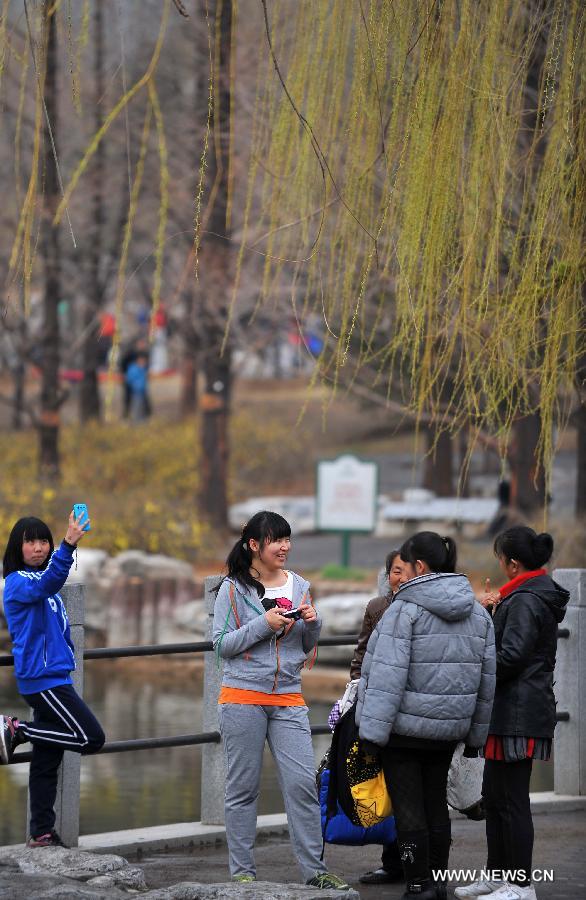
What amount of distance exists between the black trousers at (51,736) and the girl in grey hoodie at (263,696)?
2.32 feet

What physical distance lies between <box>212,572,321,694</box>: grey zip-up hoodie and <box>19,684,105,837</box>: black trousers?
753 millimetres

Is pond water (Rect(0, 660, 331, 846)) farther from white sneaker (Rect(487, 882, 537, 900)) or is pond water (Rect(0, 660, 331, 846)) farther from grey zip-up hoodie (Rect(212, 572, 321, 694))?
white sneaker (Rect(487, 882, 537, 900))

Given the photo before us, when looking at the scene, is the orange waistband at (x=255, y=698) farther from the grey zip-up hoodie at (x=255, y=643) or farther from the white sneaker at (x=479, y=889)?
the white sneaker at (x=479, y=889)

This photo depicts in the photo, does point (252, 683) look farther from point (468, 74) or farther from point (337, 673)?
point (337, 673)

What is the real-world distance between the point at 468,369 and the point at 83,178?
72.9 feet

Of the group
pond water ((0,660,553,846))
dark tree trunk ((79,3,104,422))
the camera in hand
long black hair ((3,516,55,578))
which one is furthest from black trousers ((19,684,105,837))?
dark tree trunk ((79,3,104,422))

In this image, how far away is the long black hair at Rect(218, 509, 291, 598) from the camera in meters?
5.46

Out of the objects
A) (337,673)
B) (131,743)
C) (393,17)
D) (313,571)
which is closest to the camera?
(393,17)

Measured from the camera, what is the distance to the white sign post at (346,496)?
1983cm

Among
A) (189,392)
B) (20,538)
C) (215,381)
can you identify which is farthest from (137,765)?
(189,392)

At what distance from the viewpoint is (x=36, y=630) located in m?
5.80

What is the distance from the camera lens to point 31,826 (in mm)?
5938

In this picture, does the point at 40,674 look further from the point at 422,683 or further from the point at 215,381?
the point at 215,381

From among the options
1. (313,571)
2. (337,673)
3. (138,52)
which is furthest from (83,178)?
Result: (337,673)
